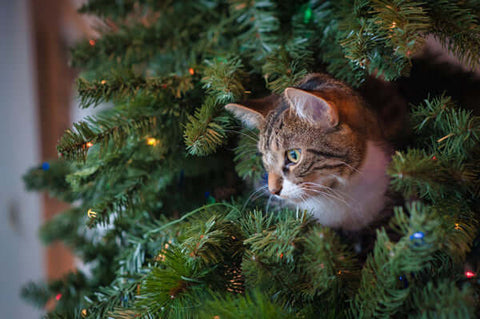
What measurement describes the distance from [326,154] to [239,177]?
0.17m

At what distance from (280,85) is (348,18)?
0.15 meters

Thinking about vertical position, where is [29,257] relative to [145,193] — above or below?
below

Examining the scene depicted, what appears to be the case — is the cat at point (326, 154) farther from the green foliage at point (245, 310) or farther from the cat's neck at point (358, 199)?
the green foliage at point (245, 310)

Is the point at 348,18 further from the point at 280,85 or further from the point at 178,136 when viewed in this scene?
the point at 178,136

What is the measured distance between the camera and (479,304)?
0.35 metres

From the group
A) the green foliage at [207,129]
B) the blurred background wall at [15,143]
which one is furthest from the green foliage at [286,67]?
the blurred background wall at [15,143]

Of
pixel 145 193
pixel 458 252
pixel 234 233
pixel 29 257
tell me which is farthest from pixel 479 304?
pixel 29 257

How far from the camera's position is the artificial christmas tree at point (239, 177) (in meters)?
0.37

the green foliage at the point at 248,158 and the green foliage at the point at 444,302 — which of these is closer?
the green foliage at the point at 444,302

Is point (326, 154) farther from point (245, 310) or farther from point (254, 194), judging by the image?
point (245, 310)

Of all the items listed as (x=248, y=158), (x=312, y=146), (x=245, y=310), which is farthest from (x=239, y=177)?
(x=245, y=310)

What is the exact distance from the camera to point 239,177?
0.65 meters

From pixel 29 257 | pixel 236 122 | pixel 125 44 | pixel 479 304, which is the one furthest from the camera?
pixel 29 257

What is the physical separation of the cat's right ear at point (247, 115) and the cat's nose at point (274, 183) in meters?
0.11
